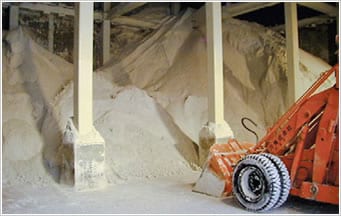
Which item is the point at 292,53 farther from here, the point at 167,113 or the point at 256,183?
the point at 256,183

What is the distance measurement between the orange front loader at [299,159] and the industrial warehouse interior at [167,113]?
12 mm

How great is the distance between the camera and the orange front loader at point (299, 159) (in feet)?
11.7

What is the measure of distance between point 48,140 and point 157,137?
1782 mm

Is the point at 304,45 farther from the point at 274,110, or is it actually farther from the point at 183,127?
the point at 183,127

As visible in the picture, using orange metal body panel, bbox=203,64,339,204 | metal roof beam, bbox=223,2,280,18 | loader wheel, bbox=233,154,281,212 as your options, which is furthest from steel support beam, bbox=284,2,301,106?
loader wheel, bbox=233,154,281,212

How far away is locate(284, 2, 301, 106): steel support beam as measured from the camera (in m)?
7.07

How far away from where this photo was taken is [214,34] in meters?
6.15

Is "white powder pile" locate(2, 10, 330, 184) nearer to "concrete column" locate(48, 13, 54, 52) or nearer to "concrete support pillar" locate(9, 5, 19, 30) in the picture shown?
"concrete support pillar" locate(9, 5, 19, 30)

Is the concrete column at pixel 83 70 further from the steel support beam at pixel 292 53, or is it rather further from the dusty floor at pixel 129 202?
the steel support beam at pixel 292 53

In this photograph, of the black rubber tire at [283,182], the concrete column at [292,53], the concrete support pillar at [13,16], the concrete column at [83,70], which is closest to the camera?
the black rubber tire at [283,182]

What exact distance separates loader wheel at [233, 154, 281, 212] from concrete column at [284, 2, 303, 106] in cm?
355

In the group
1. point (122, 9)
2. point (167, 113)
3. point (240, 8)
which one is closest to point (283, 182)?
point (167, 113)

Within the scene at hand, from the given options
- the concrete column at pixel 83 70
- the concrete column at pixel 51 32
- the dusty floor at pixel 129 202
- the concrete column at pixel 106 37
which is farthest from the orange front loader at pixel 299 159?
the concrete column at pixel 51 32

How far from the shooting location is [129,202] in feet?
13.7
